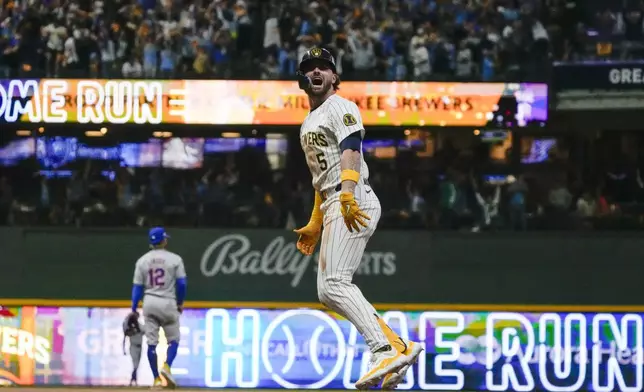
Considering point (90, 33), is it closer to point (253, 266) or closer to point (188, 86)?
point (188, 86)

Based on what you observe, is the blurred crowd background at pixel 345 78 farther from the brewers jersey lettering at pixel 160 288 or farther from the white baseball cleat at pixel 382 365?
the white baseball cleat at pixel 382 365

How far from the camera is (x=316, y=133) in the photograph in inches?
270

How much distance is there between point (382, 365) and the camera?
6.77 m

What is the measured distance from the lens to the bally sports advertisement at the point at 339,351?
15.5 meters

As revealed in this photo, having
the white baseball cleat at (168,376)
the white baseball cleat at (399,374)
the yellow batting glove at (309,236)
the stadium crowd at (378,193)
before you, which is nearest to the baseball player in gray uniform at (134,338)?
the white baseball cleat at (168,376)

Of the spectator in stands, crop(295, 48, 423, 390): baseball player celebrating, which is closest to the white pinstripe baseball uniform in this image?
crop(295, 48, 423, 390): baseball player celebrating

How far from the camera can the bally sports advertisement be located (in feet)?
50.7

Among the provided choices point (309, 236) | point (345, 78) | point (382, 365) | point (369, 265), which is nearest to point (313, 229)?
point (309, 236)

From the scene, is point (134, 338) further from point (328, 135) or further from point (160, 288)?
point (328, 135)

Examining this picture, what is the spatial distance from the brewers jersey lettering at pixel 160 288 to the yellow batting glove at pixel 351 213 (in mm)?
6916

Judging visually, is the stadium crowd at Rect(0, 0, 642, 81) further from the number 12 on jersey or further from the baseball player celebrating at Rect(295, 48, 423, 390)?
the baseball player celebrating at Rect(295, 48, 423, 390)

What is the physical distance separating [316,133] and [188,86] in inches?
414

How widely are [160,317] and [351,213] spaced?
7.34m

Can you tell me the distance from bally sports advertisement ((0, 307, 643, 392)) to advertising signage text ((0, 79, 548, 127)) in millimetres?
2947
